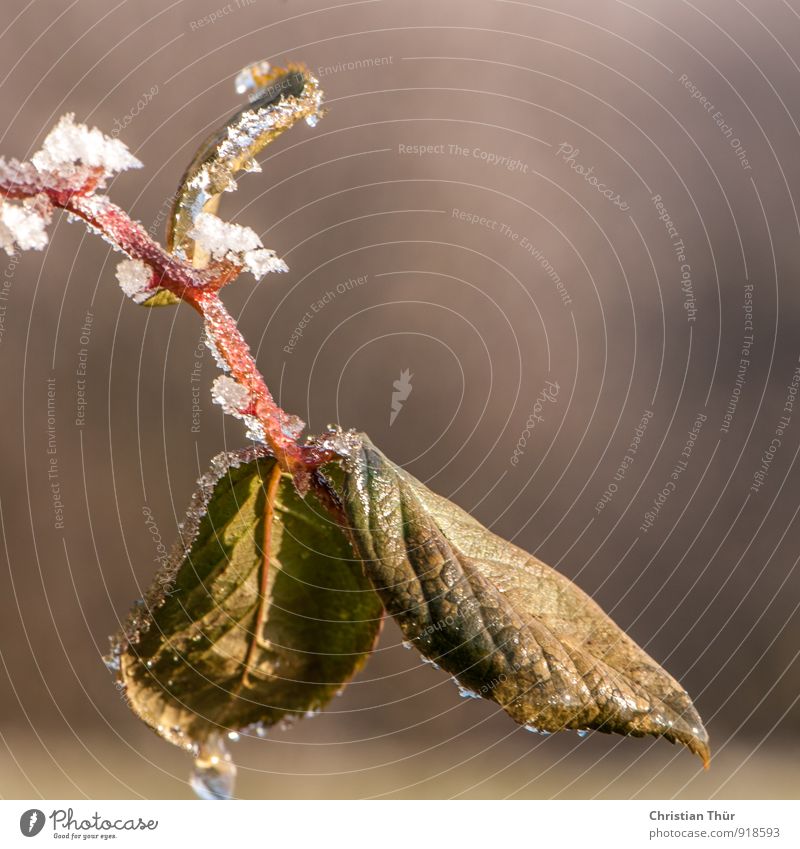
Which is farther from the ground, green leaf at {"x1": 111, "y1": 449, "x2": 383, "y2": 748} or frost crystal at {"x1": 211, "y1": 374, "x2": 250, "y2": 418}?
frost crystal at {"x1": 211, "y1": 374, "x2": 250, "y2": 418}

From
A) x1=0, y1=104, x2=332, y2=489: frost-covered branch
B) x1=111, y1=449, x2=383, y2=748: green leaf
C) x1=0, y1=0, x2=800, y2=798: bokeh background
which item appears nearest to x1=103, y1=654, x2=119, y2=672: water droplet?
x1=111, y1=449, x2=383, y2=748: green leaf

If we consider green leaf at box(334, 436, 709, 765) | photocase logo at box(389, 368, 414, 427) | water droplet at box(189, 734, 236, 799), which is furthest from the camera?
photocase logo at box(389, 368, 414, 427)

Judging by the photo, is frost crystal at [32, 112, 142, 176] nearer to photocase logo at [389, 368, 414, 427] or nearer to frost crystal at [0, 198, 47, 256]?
frost crystal at [0, 198, 47, 256]

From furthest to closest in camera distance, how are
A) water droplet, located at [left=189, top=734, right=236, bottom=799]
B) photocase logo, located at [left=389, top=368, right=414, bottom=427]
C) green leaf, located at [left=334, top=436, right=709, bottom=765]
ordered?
photocase logo, located at [left=389, top=368, right=414, bottom=427] < water droplet, located at [left=189, top=734, right=236, bottom=799] < green leaf, located at [left=334, top=436, right=709, bottom=765]

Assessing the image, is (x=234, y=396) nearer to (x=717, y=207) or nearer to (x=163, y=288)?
(x=163, y=288)

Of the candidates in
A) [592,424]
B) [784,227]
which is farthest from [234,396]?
[784,227]
